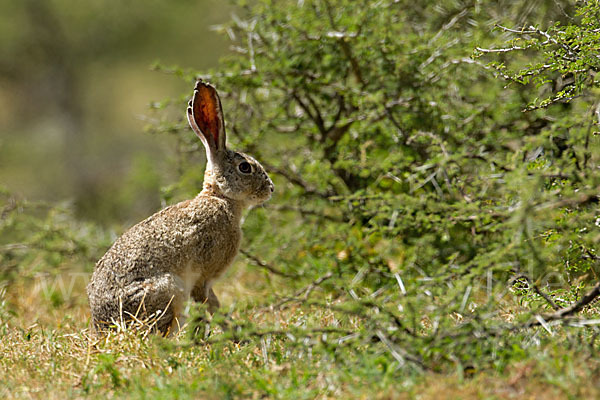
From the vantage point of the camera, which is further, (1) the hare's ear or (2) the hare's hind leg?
(1) the hare's ear

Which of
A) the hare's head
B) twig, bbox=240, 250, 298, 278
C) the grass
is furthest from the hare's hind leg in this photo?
twig, bbox=240, 250, 298, 278

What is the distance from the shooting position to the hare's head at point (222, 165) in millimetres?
4090

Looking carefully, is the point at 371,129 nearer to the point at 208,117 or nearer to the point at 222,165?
the point at 222,165

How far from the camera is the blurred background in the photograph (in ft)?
48.3

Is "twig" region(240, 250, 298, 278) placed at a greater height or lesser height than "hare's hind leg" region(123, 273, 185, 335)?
lesser

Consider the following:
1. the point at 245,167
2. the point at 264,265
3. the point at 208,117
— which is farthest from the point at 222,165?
the point at 264,265

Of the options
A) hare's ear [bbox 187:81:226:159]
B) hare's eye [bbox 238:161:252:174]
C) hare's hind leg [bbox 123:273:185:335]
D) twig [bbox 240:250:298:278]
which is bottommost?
twig [bbox 240:250:298:278]

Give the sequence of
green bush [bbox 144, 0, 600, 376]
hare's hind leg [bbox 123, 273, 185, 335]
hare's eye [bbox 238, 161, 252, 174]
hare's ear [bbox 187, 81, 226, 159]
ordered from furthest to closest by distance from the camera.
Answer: green bush [bbox 144, 0, 600, 376] → hare's eye [bbox 238, 161, 252, 174] → hare's ear [bbox 187, 81, 226, 159] → hare's hind leg [bbox 123, 273, 185, 335]

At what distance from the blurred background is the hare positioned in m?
8.11

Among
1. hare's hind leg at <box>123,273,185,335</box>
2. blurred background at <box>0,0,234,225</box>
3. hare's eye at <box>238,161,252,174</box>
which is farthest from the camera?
blurred background at <box>0,0,234,225</box>

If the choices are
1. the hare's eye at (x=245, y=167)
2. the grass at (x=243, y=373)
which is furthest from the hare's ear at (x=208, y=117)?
the grass at (x=243, y=373)

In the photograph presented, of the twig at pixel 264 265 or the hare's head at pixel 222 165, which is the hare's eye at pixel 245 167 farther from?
the twig at pixel 264 265

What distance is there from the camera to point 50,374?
10.2ft

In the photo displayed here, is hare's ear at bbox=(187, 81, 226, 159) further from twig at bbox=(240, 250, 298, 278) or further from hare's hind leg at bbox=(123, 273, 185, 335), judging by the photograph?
twig at bbox=(240, 250, 298, 278)
